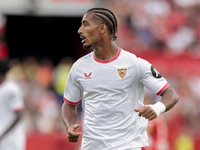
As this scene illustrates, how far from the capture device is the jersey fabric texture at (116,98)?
4305mm

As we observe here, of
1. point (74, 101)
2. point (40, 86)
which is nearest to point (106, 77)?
point (74, 101)

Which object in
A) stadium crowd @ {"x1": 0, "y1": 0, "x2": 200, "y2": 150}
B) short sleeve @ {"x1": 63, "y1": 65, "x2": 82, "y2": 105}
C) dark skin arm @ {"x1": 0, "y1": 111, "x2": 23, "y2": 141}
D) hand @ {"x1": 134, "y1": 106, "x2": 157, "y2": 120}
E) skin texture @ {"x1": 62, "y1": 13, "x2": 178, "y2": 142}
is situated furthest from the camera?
stadium crowd @ {"x1": 0, "y1": 0, "x2": 200, "y2": 150}

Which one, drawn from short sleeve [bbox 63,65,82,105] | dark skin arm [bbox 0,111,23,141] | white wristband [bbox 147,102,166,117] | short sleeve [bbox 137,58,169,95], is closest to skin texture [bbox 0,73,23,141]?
dark skin arm [bbox 0,111,23,141]

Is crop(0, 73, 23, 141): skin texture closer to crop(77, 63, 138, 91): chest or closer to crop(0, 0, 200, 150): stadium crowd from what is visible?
crop(77, 63, 138, 91): chest

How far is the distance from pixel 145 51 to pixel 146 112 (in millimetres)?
10205

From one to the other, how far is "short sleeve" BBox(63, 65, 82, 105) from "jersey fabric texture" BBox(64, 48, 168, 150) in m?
0.14

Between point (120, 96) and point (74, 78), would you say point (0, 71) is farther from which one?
point (120, 96)

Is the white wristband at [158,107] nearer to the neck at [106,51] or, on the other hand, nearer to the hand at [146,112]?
the hand at [146,112]

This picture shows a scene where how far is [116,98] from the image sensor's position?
4.32m

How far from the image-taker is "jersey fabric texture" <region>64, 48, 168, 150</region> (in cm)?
430

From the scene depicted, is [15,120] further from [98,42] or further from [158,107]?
[158,107]

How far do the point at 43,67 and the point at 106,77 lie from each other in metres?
10.5

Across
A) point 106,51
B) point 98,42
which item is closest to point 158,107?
point 106,51

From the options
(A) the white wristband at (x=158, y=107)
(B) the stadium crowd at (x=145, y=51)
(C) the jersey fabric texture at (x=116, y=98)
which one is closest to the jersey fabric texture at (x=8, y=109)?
(C) the jersey fabric texture at (x=116, y=98)
